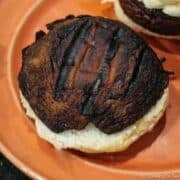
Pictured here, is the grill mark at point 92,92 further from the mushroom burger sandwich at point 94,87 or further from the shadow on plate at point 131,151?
the shadow on plate at point 131,151

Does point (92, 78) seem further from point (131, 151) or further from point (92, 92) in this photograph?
point (131, 151)

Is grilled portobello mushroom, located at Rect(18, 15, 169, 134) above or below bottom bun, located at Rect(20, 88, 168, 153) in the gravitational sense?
above

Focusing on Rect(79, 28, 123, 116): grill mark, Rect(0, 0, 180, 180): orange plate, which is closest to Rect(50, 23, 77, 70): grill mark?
Rect(79, 28, 123, 116): grill mark

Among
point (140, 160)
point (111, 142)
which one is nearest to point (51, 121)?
point (111, 142)

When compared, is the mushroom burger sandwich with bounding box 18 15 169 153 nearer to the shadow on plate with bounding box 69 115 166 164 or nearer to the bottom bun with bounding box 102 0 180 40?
the shadow on plate with bounding box 69 115 166 164

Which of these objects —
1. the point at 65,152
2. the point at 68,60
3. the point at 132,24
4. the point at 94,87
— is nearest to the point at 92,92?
the point at 94,87

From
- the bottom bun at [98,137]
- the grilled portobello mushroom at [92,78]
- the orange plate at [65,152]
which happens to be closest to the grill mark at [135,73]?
the grilled portobello mushroom at [92,78]
